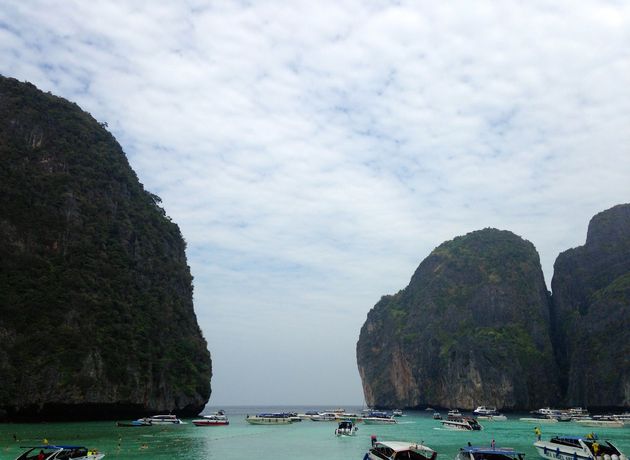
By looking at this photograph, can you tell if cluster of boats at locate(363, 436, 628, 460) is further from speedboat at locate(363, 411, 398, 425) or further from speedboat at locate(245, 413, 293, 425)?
speedboat at locate(245, 413, 293, 425)

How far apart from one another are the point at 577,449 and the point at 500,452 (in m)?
7.11

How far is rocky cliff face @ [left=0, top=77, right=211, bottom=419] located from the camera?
69.2 m

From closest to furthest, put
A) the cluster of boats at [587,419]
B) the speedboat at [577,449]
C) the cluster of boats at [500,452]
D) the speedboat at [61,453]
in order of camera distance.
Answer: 1. the cluster of boats at [500,452]
2. the speedboat at [61,453]
3. the speedboat at [577,449]
4. the cluster of boats at [587,419]

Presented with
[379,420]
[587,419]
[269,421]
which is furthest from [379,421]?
[587,419]

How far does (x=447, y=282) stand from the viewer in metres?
159

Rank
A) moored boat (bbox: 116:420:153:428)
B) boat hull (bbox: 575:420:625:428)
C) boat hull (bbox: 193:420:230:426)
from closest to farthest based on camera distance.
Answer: moored boat (bbox: 116:420:153:428) → boat hull (bbox: 575:420:625:428) → boat hull (bbox: 193:420:230:426)

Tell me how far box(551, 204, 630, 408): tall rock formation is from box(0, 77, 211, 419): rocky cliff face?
81367 mm

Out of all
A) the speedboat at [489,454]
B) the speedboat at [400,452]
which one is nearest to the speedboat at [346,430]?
the speedboat at [400,452]

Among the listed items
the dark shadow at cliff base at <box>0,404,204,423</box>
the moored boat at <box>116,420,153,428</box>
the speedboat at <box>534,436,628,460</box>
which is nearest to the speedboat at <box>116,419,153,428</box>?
the moored boat at <box>116,420,153,428</box>

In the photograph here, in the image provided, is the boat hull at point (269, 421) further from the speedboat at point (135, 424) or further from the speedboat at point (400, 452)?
the speedboat at point (400, 452)

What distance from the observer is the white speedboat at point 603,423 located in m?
74.1

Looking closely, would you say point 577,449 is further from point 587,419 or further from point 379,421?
point 587,419

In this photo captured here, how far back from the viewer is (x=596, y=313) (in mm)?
123875

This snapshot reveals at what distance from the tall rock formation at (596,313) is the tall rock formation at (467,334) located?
627cm
